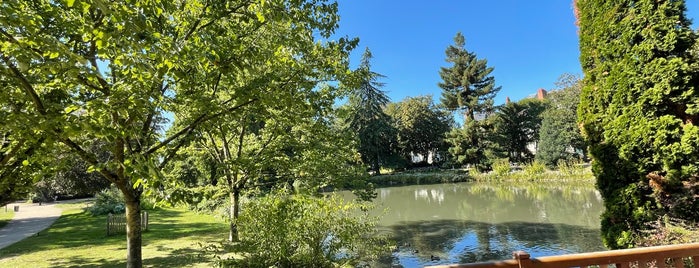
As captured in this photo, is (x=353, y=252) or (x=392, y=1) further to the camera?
(x=392, y=1)

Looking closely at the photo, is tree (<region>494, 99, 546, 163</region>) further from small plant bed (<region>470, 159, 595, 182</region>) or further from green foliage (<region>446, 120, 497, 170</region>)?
small plant bed (<region>470, 159, 595, 182</region>)

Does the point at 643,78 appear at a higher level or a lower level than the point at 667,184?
higher

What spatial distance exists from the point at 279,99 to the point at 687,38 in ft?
17.8

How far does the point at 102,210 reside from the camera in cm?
1655

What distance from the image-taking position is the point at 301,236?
5.00 m

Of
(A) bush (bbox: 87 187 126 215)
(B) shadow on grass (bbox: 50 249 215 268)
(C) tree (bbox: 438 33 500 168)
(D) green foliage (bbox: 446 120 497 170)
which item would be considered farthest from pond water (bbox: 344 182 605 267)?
(C) tree (bbox: 438 33 500 168)

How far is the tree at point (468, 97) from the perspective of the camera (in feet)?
111

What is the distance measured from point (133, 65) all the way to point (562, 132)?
30807 millimetres

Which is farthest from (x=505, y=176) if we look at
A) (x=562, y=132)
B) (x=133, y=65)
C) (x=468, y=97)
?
(x=133, y=65)

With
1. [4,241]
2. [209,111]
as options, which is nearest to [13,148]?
A: [209,111]

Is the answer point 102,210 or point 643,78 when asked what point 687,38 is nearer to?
point 643,78

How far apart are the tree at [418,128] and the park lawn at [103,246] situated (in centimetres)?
2761

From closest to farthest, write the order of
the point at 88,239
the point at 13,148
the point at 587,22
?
the point at 13,148
the point at 587,22
the point at 88,239

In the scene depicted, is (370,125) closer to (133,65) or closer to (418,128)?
(418,128)
